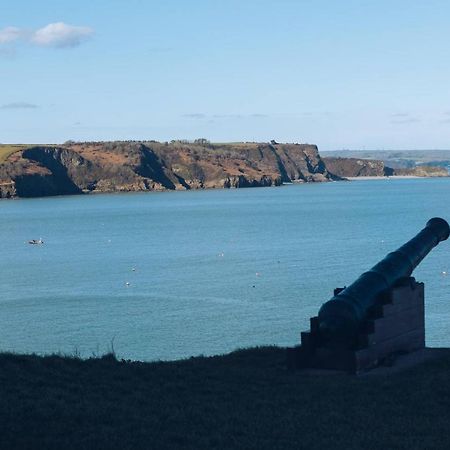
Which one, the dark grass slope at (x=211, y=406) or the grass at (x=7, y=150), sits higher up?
the grass at (x=7, y=150)

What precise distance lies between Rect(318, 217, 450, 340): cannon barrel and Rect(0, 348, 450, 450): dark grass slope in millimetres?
876

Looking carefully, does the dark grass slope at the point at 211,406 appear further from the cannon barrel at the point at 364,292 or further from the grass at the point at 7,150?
the grass at the point at 7,150

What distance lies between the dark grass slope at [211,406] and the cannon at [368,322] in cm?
55

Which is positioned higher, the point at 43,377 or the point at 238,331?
the point at 43,377

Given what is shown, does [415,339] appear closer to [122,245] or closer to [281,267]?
[281,267]

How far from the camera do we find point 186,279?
4691 centimetres

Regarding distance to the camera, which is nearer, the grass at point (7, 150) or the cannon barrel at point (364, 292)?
the cannon barrel at point (364, 292)

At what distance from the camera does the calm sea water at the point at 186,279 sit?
29266 mm

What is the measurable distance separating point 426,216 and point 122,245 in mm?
40135

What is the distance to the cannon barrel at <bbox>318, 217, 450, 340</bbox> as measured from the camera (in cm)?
1338

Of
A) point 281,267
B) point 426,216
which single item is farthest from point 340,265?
point 426,216

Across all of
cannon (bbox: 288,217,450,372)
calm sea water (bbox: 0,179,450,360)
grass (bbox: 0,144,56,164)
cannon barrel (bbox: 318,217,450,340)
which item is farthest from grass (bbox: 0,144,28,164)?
cannon (bbox: 288,217,450,372)

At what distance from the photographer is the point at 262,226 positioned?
9150 cm

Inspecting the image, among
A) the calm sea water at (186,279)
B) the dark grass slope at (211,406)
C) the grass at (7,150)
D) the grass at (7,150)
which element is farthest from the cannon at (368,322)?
the grass at (7,150)
